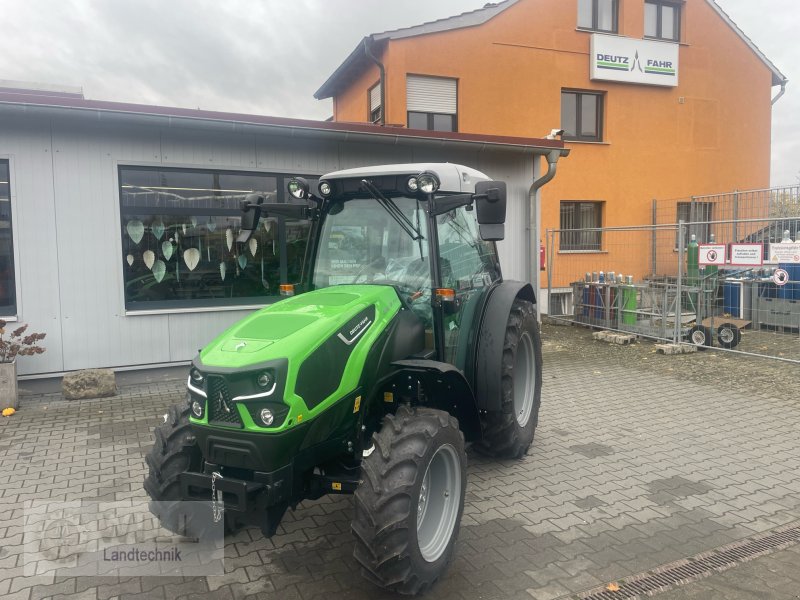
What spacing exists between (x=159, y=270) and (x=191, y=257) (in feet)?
1.38

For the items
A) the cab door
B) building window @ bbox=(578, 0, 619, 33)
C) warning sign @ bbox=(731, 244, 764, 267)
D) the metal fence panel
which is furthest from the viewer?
building window @ bbox=(578, 0, 619, 33)

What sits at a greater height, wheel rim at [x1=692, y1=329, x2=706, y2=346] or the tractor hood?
the tractor hood

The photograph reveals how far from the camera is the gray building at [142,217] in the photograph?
22.0ft

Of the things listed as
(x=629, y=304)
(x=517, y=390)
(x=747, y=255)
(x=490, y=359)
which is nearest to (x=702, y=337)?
(x=629, y=304)

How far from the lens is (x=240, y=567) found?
329cm

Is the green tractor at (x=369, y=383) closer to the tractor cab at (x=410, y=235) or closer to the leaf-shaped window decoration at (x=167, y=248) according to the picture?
the tractor cab at (x=410, y=235)

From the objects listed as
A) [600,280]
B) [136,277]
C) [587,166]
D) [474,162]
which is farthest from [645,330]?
[136,277]

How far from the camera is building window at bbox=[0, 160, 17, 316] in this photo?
6664mm

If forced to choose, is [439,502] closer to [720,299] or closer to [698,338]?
[698,338]

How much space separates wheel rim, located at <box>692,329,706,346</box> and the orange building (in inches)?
203

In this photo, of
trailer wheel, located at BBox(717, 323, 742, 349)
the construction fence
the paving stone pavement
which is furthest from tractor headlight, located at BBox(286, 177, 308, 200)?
trailer wheel, located at BBox(717, 323, 742, 349)

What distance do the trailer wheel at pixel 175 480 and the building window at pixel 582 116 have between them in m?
13.8

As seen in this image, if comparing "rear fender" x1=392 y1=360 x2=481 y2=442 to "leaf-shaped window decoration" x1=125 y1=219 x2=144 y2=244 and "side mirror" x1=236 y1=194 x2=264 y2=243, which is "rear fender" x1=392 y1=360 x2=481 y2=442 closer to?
"side mirror" x1=236 y1=194 x2=264 y2=243

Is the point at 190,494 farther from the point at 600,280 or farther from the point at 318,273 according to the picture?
the point at 600,280
